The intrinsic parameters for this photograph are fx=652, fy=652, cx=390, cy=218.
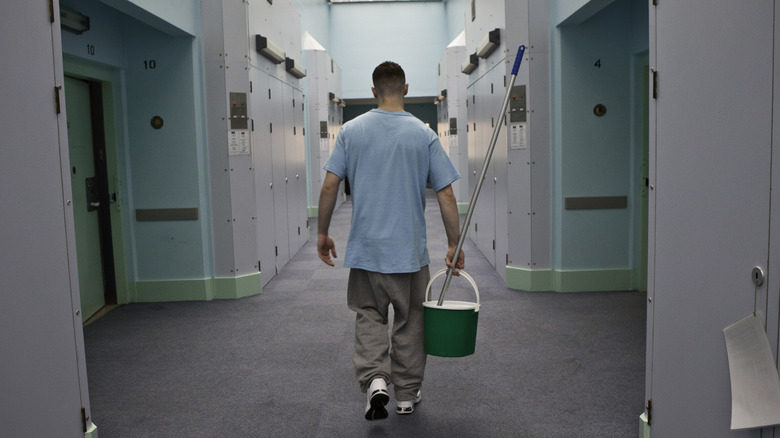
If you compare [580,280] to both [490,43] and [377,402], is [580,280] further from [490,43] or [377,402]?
[377,402]

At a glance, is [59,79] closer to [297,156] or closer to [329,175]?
[329,175]

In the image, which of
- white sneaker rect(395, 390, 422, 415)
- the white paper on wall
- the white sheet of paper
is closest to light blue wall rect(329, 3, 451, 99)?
the white paper on wall

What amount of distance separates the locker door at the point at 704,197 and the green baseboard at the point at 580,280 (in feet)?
9.82

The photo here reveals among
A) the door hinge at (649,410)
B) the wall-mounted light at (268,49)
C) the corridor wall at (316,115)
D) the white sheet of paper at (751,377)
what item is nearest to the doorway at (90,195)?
the wall-mounted light at (268,49)

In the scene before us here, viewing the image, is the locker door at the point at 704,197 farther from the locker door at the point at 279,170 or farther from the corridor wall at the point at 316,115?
the corridor wall at the point at 316,115

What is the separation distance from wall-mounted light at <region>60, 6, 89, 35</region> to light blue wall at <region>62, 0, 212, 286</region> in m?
0.67

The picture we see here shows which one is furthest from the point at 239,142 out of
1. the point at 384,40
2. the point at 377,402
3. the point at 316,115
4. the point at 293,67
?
the point at 384,40

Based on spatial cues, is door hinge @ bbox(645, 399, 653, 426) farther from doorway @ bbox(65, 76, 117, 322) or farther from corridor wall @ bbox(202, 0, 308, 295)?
doorway @ bbox(65, 76, 117, 322)

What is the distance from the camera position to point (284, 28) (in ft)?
23.4

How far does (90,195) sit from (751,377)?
478 cm

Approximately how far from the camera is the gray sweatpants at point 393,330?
291cm

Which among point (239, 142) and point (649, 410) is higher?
point (239, 142)

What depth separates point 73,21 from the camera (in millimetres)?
4250

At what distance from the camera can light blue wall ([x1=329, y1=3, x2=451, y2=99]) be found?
16266mm
